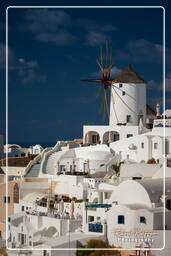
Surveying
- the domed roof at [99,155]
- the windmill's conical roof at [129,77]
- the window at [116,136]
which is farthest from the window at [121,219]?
the windmill's conical roof at [129,77]

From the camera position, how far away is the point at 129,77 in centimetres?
2177

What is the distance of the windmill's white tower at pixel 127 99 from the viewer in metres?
21.5

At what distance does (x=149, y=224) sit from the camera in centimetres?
1295

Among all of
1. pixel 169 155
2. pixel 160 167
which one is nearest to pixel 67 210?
pixel 160 167

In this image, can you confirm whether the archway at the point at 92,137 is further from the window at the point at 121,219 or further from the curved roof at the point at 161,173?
the window at the point at 121,219

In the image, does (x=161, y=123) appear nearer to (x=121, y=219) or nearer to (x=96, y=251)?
(x=121, y=219)

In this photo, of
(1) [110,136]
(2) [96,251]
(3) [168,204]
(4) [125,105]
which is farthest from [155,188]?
(4) [125,105]

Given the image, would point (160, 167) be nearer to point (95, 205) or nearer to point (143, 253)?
point (95, 205)

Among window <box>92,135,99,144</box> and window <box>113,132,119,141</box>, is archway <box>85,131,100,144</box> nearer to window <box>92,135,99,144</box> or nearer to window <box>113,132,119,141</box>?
window <box>92,135,99,144</box>

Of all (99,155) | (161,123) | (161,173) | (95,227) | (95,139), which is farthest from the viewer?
(95,139)

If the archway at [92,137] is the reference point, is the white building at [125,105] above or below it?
above

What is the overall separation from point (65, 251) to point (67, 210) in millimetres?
3052

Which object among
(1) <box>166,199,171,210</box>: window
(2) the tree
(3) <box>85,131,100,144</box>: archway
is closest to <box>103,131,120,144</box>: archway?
(3) <box>85,131,100,144</box>: archway

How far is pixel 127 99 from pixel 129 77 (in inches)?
26.1
